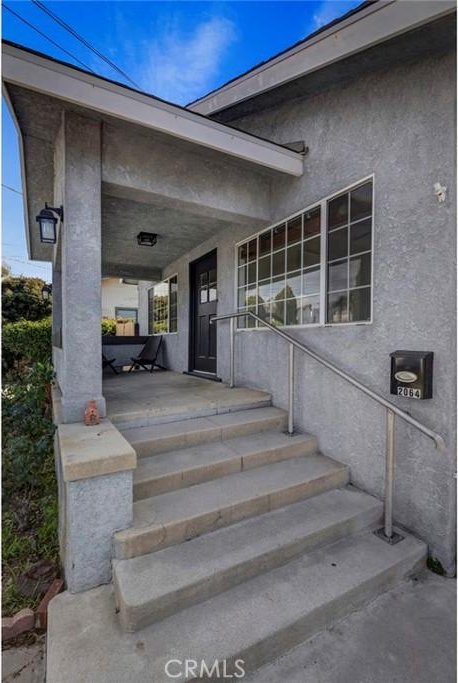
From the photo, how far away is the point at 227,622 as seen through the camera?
172 centimetres

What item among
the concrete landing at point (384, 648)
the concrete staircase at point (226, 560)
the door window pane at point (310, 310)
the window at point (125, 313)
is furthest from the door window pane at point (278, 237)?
the window at point (125, 313)

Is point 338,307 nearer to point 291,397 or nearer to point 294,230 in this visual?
point 291,397

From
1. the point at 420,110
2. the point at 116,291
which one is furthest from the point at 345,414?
the point at 116,291

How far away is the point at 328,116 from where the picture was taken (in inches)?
127

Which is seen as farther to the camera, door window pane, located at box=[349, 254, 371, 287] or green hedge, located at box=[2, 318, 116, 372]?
green hedge, located at box=[2, 318, 116, 372]

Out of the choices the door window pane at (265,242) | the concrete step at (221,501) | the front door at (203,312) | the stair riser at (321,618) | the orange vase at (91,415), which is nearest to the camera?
the stair riser at (321,618)

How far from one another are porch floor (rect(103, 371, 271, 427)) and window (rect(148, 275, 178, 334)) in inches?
108

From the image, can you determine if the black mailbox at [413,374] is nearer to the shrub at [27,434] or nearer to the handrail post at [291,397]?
the handrail post at [291,397]

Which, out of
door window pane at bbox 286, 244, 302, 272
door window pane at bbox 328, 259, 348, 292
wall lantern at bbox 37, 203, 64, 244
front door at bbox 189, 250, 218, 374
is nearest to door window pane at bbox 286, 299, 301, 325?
door window pane at bbox 286, 244, 302, 272

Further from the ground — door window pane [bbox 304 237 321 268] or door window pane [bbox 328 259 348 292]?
door window pane [bbox 304 237 321 268]

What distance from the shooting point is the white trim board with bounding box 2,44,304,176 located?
2.19m

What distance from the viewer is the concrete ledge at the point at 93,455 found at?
1.95 meters

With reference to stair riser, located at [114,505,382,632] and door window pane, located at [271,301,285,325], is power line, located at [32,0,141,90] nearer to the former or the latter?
door window pane, located at [271,301,285,325]

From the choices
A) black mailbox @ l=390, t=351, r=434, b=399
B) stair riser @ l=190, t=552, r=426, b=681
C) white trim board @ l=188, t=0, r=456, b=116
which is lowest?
stair riser @ l=190, t=552, r=426, b=681
